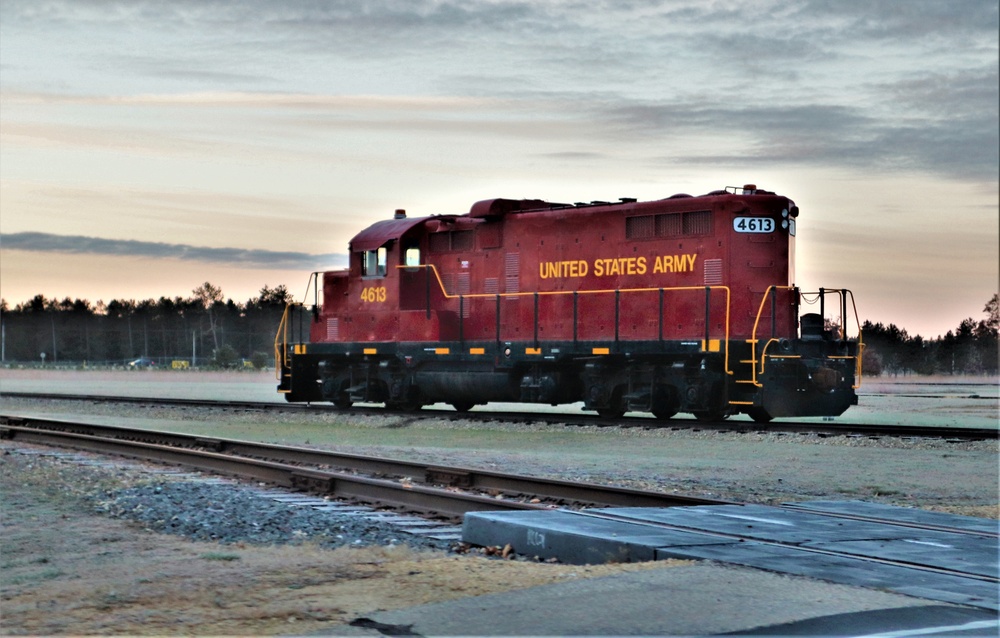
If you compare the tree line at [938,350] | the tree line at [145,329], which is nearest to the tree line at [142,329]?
the tree line at [145,329]

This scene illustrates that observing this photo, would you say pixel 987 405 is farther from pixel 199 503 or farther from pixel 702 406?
pixel 199 503

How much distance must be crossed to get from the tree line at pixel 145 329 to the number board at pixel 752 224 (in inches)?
4104

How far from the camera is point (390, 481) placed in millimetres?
12469

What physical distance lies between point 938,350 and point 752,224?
192ft

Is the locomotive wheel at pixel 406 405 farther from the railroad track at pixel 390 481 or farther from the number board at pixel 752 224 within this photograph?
the number board at pixel 752 224

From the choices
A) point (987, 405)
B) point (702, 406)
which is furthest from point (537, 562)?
point (987, 405)

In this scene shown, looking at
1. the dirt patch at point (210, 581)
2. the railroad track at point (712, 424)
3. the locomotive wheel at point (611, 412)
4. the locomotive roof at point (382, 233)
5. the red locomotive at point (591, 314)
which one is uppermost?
the locomotive roof at point (382, 233)

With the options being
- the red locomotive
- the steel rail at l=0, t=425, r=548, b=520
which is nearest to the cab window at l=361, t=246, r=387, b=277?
the red locomotive

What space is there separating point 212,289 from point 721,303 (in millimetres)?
129402

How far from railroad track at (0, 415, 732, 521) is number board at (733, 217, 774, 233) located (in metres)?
8.87

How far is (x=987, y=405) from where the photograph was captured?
31.2 meters

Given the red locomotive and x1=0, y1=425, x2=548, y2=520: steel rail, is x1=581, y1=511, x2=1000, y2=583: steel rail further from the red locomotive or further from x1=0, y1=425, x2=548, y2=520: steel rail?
the red locomotive

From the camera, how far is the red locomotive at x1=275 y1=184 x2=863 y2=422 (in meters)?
19.8

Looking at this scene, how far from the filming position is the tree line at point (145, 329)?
425ft
